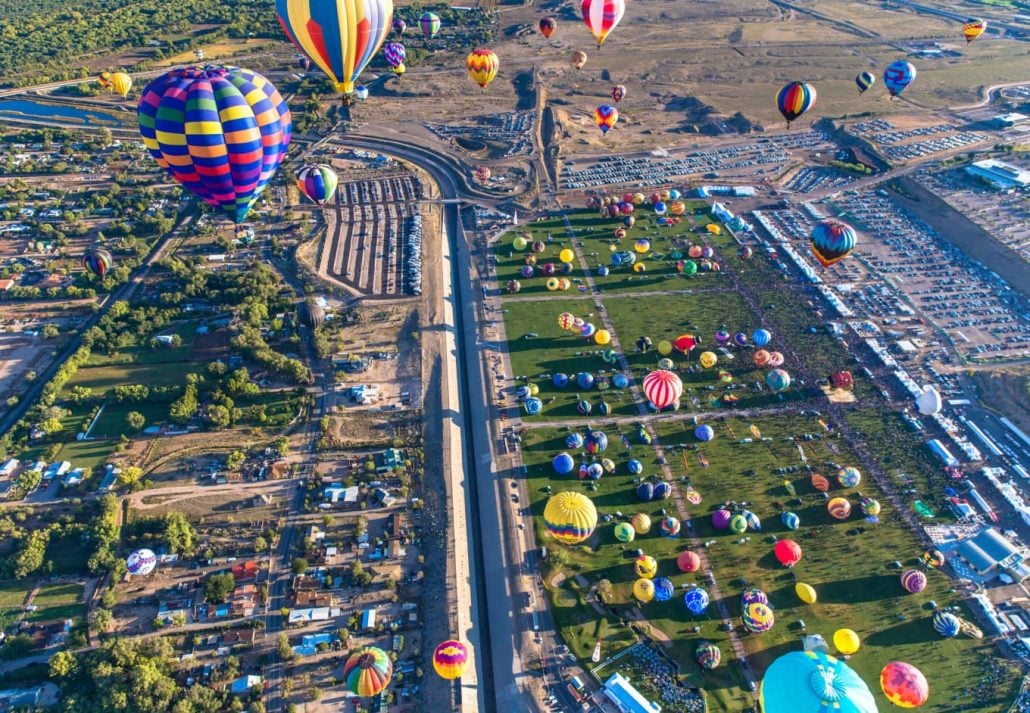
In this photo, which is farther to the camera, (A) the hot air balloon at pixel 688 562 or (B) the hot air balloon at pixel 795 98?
(B) the hot air balloon at pixel 795 98

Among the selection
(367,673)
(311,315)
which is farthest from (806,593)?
(311,315)

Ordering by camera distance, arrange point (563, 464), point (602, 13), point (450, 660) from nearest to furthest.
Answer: point (450, 660) < point (563, 464) < point (602, 13)

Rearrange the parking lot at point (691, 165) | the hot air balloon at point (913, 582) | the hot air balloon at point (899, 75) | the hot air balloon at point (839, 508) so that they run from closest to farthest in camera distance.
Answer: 1. the hot air balloon at point (913, 582)
2. the hot air balloon at point (839, 508)
3. the parking lot at point (691, 165)
4. the hot air balloon at point (899, 75)

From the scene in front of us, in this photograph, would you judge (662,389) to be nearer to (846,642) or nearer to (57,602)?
(846,642)

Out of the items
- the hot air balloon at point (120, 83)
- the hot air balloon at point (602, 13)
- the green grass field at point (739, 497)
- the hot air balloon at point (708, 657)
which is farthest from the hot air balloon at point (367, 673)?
the hot air balloon at point (120, 83)

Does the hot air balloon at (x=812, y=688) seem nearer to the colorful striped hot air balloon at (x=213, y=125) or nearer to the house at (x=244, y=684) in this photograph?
the house at (x=244, y=684)

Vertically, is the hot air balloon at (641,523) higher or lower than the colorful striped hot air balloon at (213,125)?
lower
